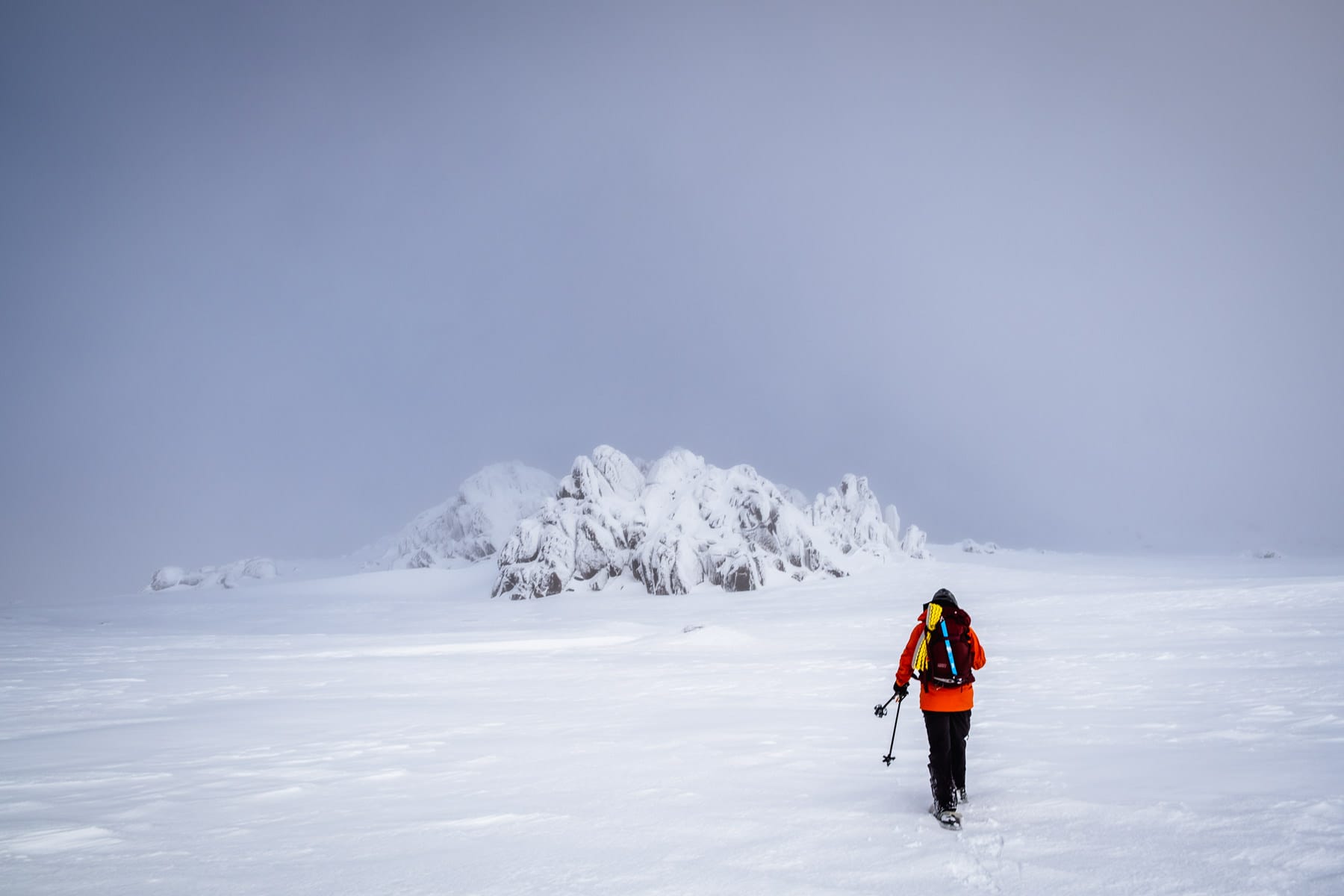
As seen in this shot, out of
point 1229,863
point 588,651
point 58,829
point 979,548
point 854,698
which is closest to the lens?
point 1229,863

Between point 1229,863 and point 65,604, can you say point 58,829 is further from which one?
point 65,604

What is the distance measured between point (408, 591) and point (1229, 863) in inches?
1992

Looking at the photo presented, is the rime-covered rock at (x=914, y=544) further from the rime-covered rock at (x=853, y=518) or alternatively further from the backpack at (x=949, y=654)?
the backpack at (x=949, y=654)

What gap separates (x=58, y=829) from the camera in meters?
6.80

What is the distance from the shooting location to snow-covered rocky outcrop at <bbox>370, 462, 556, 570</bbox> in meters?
63.1

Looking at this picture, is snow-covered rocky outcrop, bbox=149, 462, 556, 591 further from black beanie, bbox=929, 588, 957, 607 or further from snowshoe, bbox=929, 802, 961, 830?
snowshoe, bbox=929, 802, 961, 830

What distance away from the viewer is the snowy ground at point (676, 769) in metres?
5.49

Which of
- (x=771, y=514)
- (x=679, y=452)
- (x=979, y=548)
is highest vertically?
(x=679, y=452)

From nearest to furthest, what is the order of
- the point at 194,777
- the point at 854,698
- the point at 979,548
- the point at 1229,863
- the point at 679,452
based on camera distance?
the point at 1229,863 → the point at 194,777 → the point at 854,698 → the point at 679,452 → the point at 979,548

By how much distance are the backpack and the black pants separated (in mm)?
319

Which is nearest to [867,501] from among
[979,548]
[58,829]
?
[979,548]

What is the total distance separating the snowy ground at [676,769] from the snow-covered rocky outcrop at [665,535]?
72.9 ft

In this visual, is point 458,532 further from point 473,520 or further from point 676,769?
point 676,769

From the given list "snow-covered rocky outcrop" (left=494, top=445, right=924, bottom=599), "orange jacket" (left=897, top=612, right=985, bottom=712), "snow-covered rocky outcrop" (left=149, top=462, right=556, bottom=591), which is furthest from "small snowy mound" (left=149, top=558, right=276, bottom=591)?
"orange jacket" (left=897, top=612, right=985, bottom=712)
